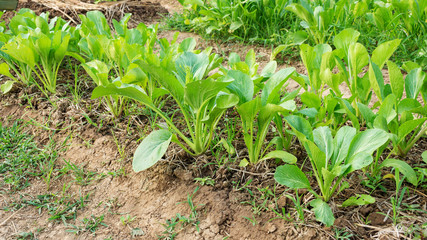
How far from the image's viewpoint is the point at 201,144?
190 cm

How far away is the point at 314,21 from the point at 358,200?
5.85 ft

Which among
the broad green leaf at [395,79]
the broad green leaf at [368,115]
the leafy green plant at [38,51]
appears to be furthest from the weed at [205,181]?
the leafy green plant at [38,51]

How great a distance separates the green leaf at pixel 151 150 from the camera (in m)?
1.56

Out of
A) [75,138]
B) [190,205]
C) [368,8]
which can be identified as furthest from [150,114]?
[368,8]

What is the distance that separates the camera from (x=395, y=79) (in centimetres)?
174

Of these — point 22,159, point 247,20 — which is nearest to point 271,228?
point 22,159

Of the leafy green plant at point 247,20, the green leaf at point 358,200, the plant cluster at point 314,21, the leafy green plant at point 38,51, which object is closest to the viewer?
the green leaf at point 358,200

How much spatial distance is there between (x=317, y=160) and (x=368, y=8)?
230 cm

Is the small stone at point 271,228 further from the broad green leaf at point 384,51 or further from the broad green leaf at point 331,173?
the broad green leaf at point 384,51

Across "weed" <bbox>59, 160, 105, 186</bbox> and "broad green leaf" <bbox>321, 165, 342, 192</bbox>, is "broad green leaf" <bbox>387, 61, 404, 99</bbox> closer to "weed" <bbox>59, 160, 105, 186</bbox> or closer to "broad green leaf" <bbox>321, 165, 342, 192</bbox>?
"broad green leaf" <bbox>321, 165, 342, 192</bbox>

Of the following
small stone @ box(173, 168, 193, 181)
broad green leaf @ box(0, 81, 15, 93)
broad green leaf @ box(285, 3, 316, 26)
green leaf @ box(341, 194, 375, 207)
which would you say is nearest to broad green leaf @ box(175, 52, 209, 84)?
small stone @ box(173, 168, 193, 181)

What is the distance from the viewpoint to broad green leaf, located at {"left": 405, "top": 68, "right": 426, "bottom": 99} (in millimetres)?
1738

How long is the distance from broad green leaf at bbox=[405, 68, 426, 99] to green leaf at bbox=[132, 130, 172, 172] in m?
1.18

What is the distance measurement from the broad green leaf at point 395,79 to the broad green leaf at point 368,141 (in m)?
0.43
